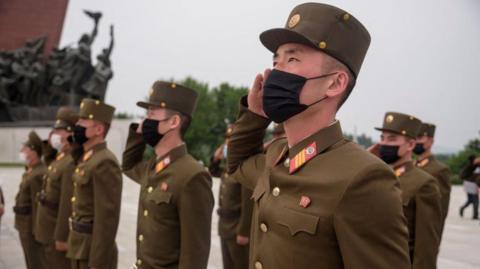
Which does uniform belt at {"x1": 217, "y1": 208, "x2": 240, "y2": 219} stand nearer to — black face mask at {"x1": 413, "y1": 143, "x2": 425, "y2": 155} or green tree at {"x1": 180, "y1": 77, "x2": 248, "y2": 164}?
black face mask at {"x1": 413, "y1": 143, "x2": 425, "y2": 155}

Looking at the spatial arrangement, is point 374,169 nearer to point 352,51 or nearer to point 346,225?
point 346,225

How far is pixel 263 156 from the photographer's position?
2.01 m

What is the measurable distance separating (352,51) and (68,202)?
320cm

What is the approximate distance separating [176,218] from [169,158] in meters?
0.43

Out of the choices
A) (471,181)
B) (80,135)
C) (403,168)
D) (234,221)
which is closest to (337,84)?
(403,168)

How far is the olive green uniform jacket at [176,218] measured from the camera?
257 cm

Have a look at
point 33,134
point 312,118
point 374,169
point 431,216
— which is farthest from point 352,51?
point 33,134

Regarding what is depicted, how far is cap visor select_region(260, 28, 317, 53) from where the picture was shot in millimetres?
1456

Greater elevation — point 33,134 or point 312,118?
point 312,118

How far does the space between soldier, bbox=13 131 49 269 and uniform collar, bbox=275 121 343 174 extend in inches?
163

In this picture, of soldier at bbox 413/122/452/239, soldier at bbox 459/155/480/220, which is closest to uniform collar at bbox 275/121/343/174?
soldier at bbox 413/122/452/239

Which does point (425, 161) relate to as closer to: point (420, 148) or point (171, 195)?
point (420, 148)

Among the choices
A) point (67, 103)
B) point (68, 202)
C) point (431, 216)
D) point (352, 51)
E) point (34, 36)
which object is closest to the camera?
point (352, 51)

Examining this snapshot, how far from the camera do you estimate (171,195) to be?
8.80 ft
